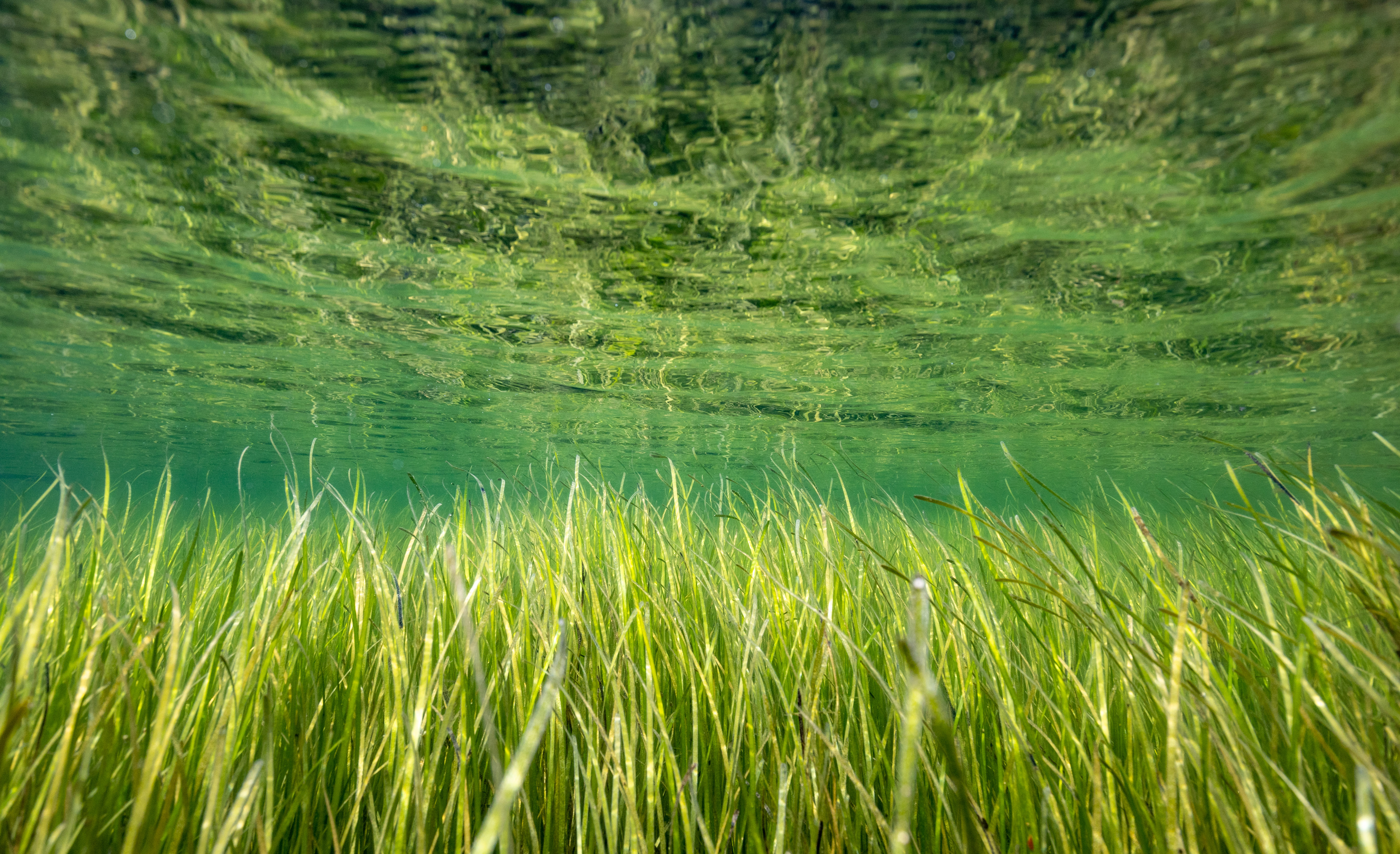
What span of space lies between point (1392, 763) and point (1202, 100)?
5.80 meters

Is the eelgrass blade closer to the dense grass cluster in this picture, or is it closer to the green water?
the dense grass cluster

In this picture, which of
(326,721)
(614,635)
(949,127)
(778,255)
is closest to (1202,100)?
(949,127)

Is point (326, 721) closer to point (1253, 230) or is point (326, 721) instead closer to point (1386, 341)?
point (1253, 230)

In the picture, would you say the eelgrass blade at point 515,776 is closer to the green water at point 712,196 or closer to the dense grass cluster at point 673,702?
the dense grass cluster at point 673,702

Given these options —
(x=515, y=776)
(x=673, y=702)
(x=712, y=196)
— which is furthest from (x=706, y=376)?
(x=515, y=776)

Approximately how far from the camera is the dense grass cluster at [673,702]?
5.15 ft

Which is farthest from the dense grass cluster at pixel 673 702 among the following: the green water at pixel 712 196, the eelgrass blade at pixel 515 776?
the green water at pixel 712 196

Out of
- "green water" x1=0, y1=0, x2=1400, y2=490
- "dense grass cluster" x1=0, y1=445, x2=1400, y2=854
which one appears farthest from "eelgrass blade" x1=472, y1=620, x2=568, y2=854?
"green water" x1=0, y1=0, x2=1400, y2=490

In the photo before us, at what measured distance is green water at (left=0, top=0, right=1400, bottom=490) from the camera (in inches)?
192

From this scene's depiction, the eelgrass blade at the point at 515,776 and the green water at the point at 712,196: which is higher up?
the green water at the point at 712,196

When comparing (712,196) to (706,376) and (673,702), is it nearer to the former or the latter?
(673,702)

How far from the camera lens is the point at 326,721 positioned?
2328mm

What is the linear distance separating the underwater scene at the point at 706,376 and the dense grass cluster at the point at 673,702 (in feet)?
A: 0.11

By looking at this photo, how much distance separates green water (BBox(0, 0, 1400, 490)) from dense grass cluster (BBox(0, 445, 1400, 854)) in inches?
158
